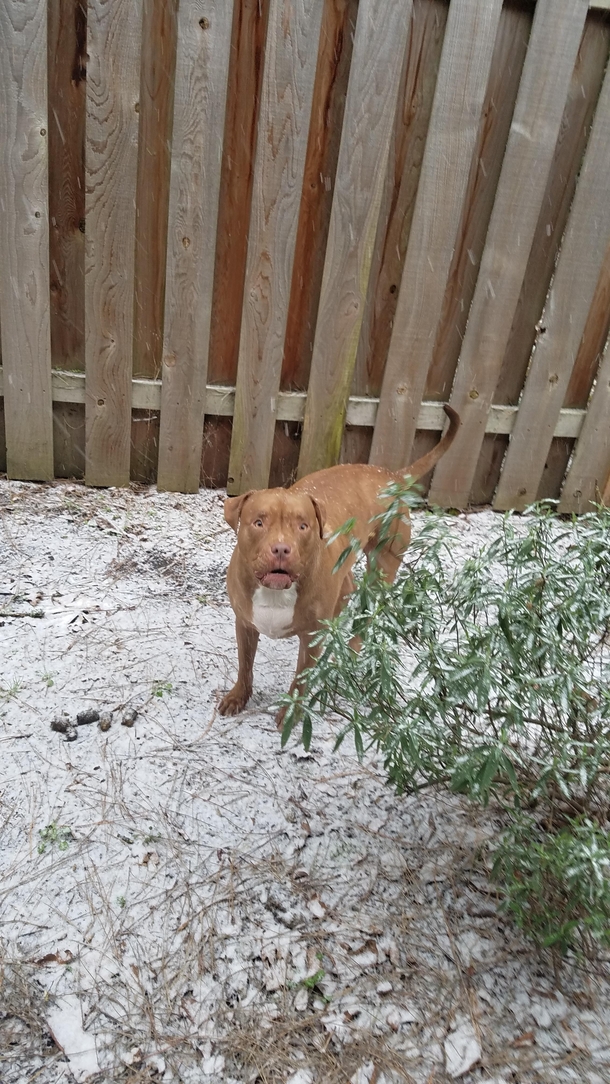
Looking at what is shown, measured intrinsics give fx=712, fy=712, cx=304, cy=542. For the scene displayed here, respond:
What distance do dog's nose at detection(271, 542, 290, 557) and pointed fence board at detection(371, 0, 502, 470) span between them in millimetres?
2025

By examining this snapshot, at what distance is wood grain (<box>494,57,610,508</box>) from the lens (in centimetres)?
368

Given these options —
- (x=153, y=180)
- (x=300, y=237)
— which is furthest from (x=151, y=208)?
(x=300, y=237)

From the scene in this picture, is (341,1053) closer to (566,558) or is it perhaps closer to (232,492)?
(566,558)

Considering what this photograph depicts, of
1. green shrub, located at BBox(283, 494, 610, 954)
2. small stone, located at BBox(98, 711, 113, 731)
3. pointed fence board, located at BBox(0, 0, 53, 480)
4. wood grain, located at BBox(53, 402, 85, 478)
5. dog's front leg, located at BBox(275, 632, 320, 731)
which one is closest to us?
green shrub, located at BBox(283, 494, 610, 954)

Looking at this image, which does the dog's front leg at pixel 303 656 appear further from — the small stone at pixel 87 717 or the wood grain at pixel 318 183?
the wood grain at pixel 318 183

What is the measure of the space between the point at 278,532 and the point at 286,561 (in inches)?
4.1

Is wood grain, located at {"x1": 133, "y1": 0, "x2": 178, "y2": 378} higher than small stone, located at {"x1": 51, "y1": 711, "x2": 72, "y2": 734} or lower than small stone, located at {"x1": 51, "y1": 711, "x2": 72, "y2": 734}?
higher

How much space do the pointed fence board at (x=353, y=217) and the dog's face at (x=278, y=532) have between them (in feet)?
5.54

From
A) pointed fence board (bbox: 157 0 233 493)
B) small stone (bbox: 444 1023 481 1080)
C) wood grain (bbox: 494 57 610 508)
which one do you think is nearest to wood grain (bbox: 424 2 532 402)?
wood grain (bbox: 494 57 610 508)

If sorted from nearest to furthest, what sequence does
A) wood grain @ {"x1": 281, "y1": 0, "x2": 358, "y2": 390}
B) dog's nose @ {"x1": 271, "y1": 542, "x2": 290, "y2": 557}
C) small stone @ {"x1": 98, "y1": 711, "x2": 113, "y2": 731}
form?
1. dog's nose @ {"x1": 271, "y1": 542, "x2": 290, "y2": 557}
2. small stone @ {"x1": 98, "y1": 711, "x2": 113, "y2": 731}
3. wood grain @ {"x1": 281, "y1": 0, "x2": 358, "y2": 390}

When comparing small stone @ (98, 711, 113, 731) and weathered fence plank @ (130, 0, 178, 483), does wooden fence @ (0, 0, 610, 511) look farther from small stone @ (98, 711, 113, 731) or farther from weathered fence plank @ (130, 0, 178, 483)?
small stone @ (98, 711, 113, 731)

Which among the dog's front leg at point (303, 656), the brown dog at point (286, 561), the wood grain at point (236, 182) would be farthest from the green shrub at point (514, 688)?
the wood grain at point (236, 182)

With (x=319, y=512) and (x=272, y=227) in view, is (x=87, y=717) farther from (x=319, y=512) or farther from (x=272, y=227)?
(x=272, y=227)

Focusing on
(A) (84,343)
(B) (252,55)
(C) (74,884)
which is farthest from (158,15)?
(C) (74,884)
